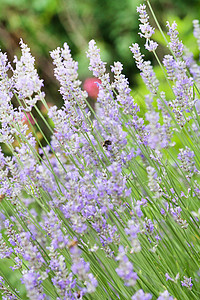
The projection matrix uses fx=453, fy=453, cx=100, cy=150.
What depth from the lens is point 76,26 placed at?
664 centimetres

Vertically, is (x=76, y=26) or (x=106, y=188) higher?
(x=76, y=26)

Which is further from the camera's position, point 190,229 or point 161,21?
point 161,21

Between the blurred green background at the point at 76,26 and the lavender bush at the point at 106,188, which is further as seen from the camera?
the blurred green background at the point at 76,26

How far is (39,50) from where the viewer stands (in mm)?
6715

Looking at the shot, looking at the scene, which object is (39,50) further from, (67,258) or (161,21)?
(67,258)

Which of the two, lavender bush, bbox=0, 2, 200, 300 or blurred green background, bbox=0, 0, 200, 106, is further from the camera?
blurred green background, bbox=0, 0, 200, 106

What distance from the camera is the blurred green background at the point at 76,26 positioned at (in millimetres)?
6332

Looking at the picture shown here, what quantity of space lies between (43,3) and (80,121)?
4.94 m

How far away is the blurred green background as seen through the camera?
249 inches

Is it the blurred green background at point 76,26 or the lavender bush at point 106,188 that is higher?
the blurred green background at point 76,26

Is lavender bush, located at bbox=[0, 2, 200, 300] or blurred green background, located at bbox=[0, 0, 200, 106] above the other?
blurred green background, located at bbox=[0, 0, 200, 106]

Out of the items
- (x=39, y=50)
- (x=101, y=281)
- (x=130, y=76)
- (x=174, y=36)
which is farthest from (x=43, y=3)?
(x=101, y=281)

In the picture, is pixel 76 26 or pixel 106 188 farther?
pixel 76 26

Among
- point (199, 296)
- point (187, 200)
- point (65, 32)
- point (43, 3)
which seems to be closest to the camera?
point (199, 296)
